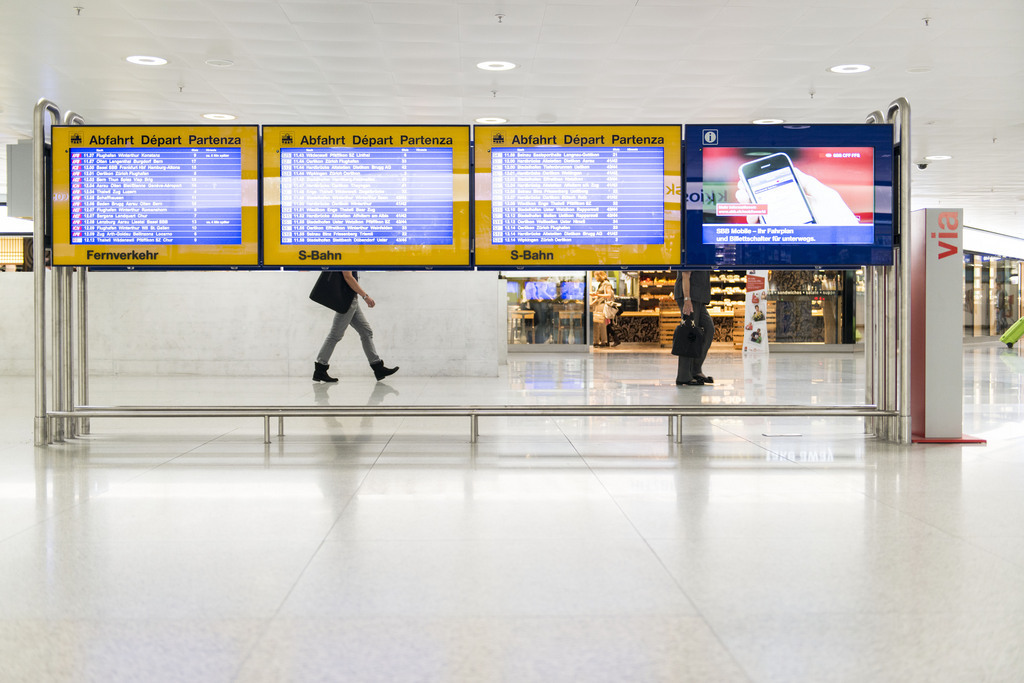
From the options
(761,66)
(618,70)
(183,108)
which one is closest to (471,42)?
(618,70)

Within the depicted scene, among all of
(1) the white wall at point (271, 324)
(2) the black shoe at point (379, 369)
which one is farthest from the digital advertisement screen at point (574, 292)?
(2) the black shoe at point (379, 369)

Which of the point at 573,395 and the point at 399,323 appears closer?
the point at 573,395

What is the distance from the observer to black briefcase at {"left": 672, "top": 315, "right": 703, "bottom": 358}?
419 inches

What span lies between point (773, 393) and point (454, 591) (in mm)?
7835

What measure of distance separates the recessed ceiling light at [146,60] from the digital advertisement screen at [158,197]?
304 cm

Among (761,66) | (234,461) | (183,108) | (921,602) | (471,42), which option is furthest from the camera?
(183,108)

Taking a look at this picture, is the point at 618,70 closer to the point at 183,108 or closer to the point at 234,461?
the point at 183,108

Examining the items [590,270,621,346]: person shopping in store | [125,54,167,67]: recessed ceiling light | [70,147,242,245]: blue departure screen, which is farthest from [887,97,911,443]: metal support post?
[590,270,621,346]: person shopping in store

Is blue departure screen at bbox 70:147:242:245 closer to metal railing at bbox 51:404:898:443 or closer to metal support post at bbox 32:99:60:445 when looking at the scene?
metal support post at bbox 32:99:60:445

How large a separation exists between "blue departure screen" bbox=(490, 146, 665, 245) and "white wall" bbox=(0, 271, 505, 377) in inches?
232

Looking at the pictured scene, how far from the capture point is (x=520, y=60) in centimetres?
923

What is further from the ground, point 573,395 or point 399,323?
point 399,323

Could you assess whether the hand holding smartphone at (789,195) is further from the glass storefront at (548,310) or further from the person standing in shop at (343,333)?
the glass storefront at (548,310)

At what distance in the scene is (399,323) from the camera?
40.4ft
